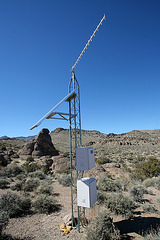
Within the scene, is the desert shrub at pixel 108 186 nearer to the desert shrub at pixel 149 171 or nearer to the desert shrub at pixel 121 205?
the desert shrub at pixel 121 205

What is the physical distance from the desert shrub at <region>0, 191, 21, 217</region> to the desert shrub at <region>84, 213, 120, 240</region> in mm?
3906

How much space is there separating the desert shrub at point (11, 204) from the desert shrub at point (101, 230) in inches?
154

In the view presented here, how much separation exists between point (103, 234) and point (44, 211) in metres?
3.64

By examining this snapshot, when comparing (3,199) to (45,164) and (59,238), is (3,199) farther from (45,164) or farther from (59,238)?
(45,164)

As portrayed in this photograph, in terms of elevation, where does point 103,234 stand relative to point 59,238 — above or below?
above

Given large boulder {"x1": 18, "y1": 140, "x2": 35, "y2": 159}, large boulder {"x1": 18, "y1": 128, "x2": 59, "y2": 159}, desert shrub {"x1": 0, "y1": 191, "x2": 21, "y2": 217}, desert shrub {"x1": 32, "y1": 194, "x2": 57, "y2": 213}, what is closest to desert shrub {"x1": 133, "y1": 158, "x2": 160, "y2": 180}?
desert shrub {"x1": 32, "y1": 194, "x2": 57, "y2": 213}

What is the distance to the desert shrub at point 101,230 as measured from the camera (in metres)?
4.14

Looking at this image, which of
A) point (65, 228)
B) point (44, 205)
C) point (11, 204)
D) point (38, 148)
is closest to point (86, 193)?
point (65, 228)

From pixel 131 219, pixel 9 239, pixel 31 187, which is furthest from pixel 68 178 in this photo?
pixel 9 239

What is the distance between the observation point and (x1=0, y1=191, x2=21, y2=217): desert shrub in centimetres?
632

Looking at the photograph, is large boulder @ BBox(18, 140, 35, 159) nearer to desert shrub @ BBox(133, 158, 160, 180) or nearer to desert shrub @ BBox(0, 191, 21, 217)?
desert shrub @ BBox(0, 191, 21, 217)

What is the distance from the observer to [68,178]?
11336 mm

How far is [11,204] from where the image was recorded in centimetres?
656

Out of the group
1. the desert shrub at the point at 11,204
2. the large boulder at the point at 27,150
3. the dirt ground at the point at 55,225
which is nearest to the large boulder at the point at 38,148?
the large boulder at the point at 27,150
